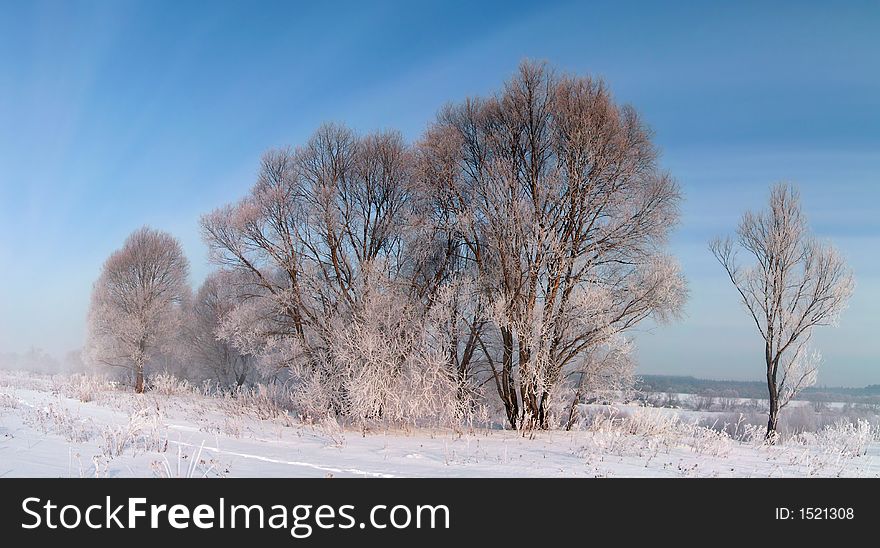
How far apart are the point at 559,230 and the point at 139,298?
91.6 feet

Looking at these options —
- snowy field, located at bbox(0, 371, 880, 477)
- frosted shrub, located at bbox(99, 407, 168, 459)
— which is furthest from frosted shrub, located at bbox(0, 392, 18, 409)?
frosted shrub, located at bbox(99, 407, 168, 459)

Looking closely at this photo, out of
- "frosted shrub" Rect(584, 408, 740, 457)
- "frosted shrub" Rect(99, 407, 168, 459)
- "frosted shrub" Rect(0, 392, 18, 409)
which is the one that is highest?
"frosted shrub" Rect(99, 407, 168, 459)

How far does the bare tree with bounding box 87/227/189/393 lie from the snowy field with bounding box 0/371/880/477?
19.4m

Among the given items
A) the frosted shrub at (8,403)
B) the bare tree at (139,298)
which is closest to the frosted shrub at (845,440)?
the frosted shrub at (8,403)

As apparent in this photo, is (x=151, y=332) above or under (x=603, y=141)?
under

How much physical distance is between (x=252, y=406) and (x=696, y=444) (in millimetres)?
13436

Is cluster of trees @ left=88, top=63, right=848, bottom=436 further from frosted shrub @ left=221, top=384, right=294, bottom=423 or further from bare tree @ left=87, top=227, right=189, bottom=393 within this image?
bare tree @ left=87, top=227, right=189, bottom=393

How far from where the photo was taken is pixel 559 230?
1647 cm

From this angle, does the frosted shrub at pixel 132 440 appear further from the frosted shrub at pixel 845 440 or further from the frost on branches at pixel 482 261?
the frosted shrub at pixel 845 440

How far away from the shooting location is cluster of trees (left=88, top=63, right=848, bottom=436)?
15945 mm

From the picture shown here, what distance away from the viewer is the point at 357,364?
640 inches
